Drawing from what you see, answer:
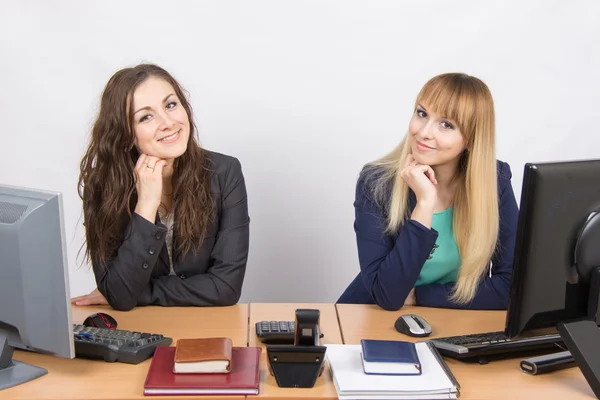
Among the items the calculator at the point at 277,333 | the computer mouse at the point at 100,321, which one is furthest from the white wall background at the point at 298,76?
the calculator at the point at 277,333

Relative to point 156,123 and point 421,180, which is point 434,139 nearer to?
point 421,180

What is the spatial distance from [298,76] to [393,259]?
1484 millimetres

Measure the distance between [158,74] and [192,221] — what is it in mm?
500

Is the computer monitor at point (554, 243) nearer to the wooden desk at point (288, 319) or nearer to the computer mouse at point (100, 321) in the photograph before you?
the wooden desk at point (288, 319)

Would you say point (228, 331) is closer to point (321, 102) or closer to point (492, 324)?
point (492, 324)

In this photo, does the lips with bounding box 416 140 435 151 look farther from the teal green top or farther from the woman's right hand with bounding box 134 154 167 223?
the woman's right hand with bounding box 134 154 167 223

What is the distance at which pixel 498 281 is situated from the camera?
2.36 metres

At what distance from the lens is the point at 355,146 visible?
3.63m

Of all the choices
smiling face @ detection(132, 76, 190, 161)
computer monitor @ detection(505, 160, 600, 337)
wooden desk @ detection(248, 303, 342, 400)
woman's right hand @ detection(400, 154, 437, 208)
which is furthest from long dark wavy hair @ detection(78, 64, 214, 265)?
computer monitor @ detection(505, 160, 600, 337)

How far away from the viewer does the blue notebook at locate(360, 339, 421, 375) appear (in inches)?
67.4

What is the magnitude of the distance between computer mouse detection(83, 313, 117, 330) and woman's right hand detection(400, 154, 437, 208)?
3.22 feet

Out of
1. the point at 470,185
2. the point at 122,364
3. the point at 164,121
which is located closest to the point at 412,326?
the point at 470,185

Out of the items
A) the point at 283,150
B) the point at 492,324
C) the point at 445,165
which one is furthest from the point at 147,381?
the point at 283,150

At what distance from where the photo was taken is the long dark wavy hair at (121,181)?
241 cm
